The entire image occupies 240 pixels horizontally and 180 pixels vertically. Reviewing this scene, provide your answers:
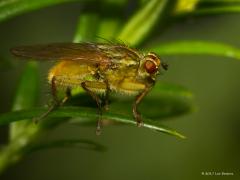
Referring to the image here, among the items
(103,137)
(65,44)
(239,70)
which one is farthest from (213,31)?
(65,44)

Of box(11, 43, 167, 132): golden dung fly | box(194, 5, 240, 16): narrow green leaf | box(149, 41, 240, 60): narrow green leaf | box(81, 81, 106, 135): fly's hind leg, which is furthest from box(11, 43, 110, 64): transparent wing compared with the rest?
box(194, 5, 240, 16): narrow green leaf

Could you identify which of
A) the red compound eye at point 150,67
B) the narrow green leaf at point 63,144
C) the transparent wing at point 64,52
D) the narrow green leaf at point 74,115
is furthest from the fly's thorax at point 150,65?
the narrow green leaf at point 74,115

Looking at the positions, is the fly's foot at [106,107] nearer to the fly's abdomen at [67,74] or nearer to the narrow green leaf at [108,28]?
the fly's abdomen at [67,74]

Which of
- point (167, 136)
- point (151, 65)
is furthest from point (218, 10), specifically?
point (167, 136)

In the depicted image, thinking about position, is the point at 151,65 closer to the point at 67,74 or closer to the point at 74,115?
the point at 67,74

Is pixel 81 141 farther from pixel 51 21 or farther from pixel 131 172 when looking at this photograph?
pixel 51 21

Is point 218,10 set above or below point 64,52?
above
